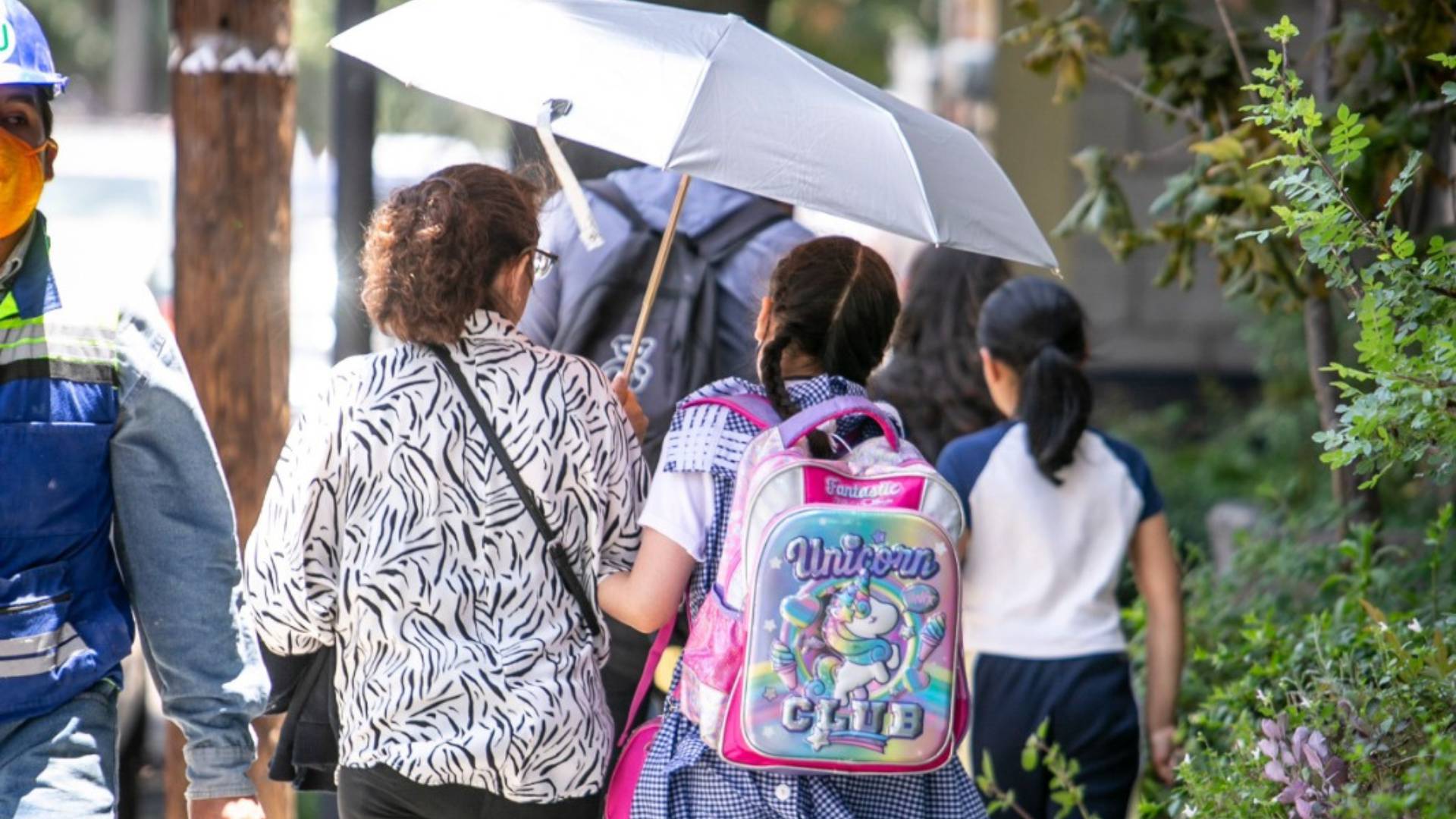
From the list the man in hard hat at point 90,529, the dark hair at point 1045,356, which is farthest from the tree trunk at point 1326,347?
the man in hard hat at point 90,529

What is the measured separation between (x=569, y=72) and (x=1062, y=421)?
1.58m

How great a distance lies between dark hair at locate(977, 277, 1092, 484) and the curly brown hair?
1518 mm

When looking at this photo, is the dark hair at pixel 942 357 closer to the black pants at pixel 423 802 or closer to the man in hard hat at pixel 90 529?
the black pants at pixel 423 802

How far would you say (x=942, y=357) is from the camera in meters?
5.29

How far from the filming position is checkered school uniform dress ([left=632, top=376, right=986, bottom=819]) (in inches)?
122

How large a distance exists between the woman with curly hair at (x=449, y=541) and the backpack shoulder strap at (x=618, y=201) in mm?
940

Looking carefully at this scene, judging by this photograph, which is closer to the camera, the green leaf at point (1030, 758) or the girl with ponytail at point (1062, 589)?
the green leaf at point (1030, 758)

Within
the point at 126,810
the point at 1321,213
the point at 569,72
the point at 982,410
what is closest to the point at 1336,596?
the point at 982,410

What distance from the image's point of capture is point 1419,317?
278cm

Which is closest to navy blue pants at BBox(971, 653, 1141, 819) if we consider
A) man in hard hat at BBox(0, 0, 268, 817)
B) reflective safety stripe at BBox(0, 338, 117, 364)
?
man in hard hat at BBox(0, 0, 268, 817)

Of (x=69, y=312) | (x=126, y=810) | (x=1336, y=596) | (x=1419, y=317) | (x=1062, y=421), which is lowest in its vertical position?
(x=126, y=810)

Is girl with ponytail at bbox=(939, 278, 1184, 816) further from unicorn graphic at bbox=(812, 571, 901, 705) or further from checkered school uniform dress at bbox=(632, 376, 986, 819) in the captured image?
unicorn graphic at bbox=(812, 571, 901, 705)

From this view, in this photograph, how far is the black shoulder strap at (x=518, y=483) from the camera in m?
3.03

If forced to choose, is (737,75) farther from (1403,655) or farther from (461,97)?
(1403,655)
